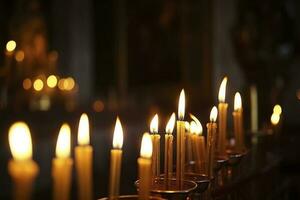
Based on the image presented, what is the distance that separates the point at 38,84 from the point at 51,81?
188 millimetres

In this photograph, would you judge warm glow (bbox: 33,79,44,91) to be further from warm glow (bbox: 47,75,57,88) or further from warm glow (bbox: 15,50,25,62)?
warm glow (bbox: 15,50,25,62)

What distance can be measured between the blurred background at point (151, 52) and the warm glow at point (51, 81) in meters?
0.02

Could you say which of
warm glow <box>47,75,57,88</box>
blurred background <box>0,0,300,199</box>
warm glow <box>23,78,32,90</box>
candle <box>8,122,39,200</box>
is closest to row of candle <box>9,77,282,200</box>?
candle <box>8,122,39,200</box>

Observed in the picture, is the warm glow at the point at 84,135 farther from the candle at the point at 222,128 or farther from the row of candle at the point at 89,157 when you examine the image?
the candle at the point at 222,128

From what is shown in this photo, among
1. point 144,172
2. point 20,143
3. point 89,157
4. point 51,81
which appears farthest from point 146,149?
point 51,81

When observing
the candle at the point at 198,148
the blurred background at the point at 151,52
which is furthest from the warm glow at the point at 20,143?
the blurred background at the point at 151,52

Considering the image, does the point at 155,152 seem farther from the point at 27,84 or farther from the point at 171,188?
the point at 27,84

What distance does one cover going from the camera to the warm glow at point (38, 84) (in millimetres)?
5877

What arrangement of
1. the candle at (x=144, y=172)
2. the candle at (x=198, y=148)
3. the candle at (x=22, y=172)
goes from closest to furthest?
1. the candle at (x=22, y=172)
2. the candle at (x=144, y=172)
3. the candle at (x=198, y=148)

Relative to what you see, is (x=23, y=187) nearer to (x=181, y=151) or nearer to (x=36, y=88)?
(x=181, y=151)

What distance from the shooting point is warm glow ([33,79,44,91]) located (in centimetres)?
588

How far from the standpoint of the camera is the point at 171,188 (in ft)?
3.33

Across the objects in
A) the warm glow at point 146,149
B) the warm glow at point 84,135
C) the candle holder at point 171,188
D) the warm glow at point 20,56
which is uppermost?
the warm glow at point 20,56

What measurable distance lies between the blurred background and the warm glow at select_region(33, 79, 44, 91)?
0.01 meters
